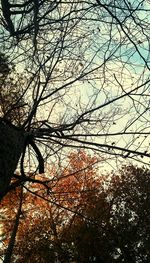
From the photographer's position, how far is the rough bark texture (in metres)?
3.07

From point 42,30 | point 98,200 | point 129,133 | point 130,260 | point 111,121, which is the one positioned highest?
point 98,200

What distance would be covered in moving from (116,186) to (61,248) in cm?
519

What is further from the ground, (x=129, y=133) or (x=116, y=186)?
(x=116, y=186)

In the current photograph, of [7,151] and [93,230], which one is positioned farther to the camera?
[93,230]

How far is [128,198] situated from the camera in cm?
2308

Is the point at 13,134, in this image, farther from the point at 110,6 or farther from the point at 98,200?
the point at 98,200

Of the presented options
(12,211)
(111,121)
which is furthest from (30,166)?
(12,211)

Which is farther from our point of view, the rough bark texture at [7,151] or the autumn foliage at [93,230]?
the autumn foliage at [93,230]

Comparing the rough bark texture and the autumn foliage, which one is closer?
the rough bark texture

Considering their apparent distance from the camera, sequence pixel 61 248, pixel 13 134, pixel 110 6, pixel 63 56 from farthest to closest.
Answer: pixel 61 248
pixel 63 56
pixel 110 6
pixel 13 134

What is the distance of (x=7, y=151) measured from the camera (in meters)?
3.18

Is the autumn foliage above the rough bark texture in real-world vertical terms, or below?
above

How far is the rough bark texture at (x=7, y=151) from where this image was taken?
10.1ft

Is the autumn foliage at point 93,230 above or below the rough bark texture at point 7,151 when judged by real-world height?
above
